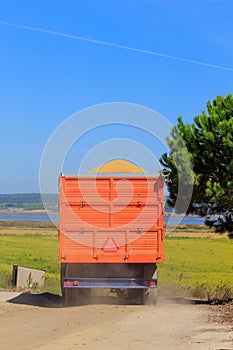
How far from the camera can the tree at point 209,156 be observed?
15.9m

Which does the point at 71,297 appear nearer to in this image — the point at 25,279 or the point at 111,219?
the point at 111,219

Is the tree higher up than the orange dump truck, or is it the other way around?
the tree

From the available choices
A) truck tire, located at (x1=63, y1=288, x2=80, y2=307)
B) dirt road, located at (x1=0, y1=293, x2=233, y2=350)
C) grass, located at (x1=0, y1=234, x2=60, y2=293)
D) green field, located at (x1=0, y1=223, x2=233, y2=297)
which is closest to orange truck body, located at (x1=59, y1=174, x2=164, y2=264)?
truck tire, located at (x1=63, y1=288, x2=80, y2=307)

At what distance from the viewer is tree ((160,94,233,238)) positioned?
52.2 feet

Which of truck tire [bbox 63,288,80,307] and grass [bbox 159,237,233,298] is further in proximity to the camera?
grass [bbox 159,237,233,298]

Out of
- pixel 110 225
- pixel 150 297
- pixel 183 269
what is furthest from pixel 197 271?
pixel 110 225

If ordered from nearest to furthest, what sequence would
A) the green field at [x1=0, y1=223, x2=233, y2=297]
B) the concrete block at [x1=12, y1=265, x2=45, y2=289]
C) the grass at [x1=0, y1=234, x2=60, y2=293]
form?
the concrete block at [x1=12, y1=265, x2=45, y2=289] < the green field at [x1=0, y1=223, x2=233, y2=297] < the grass at [x1=0, y1=234, x2=60, y2=293]

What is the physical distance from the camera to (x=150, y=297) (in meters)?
16.3

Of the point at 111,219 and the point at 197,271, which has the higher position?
the point at 111,219

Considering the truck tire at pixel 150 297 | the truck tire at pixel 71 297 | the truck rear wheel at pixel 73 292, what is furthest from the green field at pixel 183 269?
the truck tire at pixel 71 297

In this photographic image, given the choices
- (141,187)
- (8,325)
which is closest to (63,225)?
(141,187)

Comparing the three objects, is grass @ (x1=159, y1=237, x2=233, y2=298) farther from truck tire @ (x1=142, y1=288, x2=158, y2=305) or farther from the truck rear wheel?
the truck rear wheel

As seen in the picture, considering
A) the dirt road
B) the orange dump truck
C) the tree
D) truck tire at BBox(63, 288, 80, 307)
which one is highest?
the tree

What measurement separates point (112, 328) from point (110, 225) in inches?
155
